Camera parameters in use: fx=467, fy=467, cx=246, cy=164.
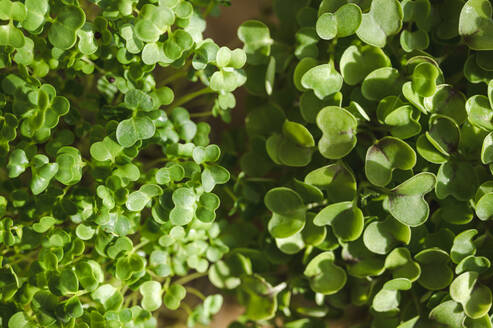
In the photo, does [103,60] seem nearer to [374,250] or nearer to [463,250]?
[374,250]

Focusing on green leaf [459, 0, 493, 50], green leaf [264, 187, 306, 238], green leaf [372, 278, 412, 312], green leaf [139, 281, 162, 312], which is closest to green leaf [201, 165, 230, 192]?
green leaf [264, 187, 306, 238]

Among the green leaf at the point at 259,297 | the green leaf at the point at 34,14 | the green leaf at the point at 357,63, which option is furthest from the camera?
the green leaf at the point at 259,297

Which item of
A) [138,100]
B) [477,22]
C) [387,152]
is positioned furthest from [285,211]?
[477,22]

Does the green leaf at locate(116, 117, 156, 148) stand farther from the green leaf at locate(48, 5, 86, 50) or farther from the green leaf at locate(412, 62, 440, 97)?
the green leaf at locate(412, 62, 440, 97)

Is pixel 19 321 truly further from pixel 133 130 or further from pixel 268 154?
pixel 268 154

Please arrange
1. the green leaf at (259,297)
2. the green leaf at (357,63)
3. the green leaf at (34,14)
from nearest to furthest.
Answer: the green leaf at (34,14) → the green leaf at (357,63) → the green leaf at (259,297)

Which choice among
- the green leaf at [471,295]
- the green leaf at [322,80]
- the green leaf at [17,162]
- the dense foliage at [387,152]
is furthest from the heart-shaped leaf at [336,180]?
the green leaf at [17,162]

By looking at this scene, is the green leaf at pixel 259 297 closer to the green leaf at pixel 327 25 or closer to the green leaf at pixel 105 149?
the green leaf at pixel 105 149
